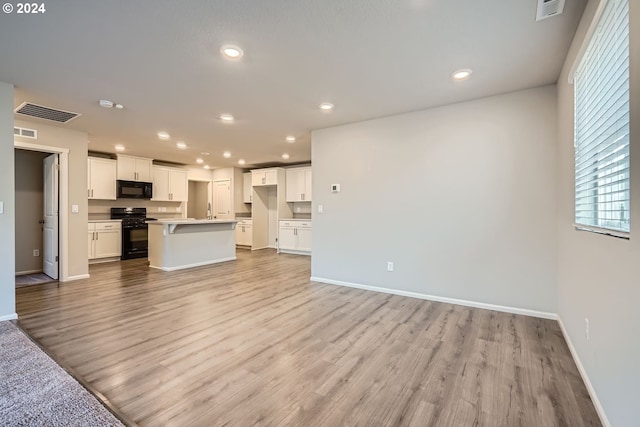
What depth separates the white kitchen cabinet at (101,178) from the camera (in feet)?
20.3

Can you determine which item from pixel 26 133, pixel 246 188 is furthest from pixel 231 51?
pixel 246 188

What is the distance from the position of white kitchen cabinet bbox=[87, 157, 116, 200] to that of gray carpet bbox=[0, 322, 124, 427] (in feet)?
16.1

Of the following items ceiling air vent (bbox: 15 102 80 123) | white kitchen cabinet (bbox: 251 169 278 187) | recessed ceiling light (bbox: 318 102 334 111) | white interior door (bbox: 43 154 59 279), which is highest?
recessed ceiling light (bbox: 318 102 334 111)

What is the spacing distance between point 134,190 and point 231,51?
228 inches

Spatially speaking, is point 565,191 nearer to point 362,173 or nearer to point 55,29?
point 362,173

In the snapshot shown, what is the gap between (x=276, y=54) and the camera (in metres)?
2.40

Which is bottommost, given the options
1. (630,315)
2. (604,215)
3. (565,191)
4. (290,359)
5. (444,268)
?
(290,359)

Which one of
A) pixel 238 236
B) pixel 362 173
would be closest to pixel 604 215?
pixel 362 173

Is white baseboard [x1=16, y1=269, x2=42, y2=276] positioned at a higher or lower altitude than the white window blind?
lower

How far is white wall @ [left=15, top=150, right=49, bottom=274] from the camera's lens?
498cm

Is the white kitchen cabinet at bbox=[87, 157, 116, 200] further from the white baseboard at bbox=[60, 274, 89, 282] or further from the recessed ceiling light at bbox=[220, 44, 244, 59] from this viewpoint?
the recessed ceiling light at bbox=[220, 44, 244, 59]

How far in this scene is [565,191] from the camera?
2586 millimetres

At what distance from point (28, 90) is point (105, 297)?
8.33ft

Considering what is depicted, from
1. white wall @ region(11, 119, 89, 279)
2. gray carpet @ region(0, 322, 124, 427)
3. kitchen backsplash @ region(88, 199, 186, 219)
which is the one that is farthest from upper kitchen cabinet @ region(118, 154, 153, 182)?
gray carpet @ region(0, 322, 124, 427)
